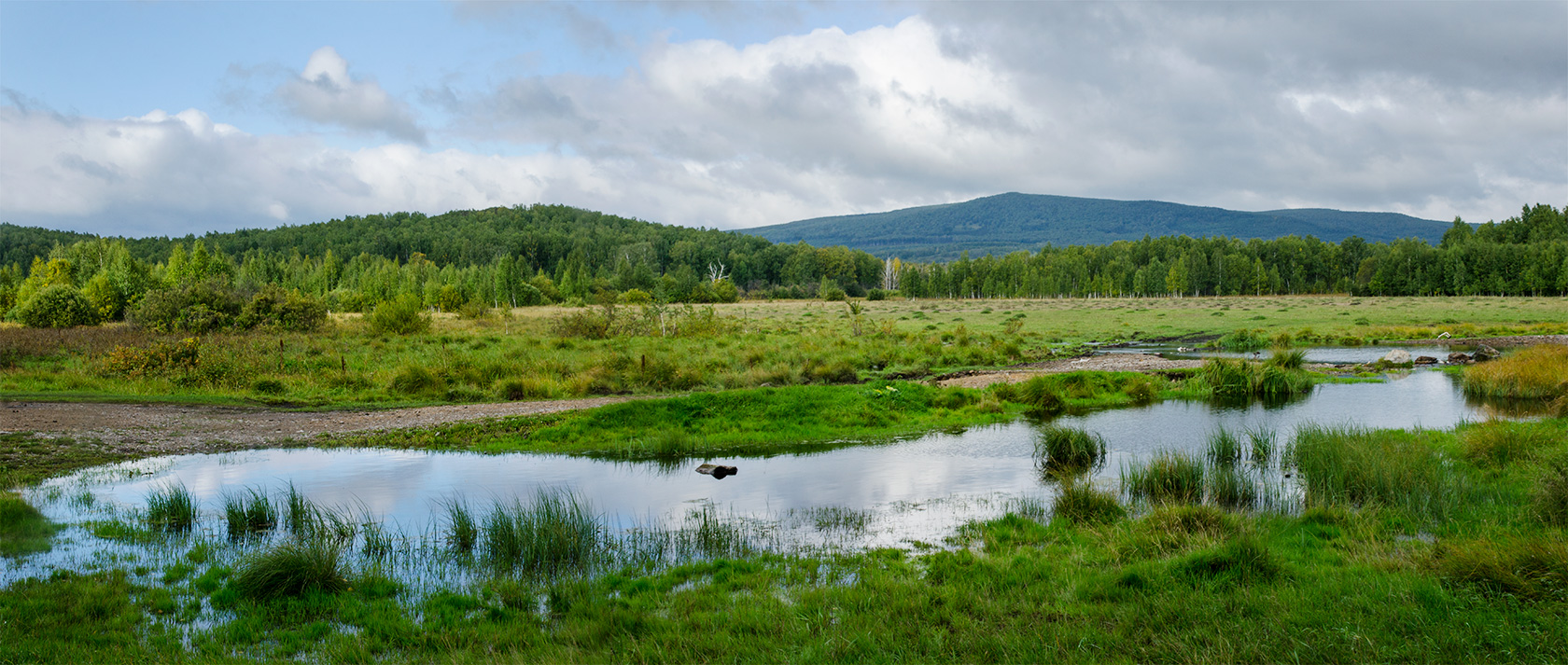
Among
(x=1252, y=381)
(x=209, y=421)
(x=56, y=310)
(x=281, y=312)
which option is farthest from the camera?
(x=56, y=310)

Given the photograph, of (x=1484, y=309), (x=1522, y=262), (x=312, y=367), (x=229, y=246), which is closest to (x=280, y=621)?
(x=312, y=367)

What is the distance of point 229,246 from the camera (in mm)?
156250

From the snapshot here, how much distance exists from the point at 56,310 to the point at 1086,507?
218 feet

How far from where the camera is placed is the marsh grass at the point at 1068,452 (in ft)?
46.5

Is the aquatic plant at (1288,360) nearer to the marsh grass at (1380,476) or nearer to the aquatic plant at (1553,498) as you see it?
the marsh grass at (1380,476)

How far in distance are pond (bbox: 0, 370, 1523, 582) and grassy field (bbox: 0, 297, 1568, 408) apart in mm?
8736

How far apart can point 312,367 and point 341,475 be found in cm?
1723

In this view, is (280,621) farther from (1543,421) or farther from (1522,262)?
(1522,262)

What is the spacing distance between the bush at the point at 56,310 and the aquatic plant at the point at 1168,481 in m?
64.2

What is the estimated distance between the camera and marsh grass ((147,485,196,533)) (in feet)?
33.5

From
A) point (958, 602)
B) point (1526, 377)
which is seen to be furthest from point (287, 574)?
point (1526, 377)

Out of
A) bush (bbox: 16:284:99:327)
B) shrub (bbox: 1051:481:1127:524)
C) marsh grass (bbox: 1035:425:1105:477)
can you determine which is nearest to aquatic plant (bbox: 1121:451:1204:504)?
shrub (bbox: 1051:481:1127:524)

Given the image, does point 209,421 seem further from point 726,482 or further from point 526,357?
point 726,482

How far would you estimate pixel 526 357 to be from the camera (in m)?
31.1
